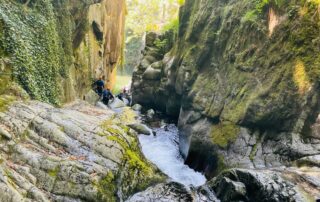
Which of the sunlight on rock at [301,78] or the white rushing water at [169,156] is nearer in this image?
the sunlight on rock at [301,78]

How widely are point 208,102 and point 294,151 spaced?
494 cm

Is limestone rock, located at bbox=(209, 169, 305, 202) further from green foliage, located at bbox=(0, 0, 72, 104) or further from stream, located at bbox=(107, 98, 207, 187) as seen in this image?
green foliage, located at bbox=(0, 0, 72, 104)

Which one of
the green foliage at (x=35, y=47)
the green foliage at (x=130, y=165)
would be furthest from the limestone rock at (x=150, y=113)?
the green foliage at (x=130, y=165)

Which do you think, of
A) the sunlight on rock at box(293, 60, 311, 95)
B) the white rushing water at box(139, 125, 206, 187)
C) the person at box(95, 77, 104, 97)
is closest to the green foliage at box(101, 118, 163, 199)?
the white rushing water at box(139, 125, 206, 187)

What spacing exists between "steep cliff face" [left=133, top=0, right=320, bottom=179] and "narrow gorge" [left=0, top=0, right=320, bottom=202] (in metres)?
0.04

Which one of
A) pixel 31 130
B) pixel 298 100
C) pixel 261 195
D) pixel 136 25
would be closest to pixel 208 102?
pixel 298 100

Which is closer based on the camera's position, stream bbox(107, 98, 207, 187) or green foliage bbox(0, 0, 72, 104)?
green foliage bbox(0, 0, 72, 104)

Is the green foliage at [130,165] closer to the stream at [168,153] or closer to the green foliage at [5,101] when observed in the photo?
the stream at [168,153]

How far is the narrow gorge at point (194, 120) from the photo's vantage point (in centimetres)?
784

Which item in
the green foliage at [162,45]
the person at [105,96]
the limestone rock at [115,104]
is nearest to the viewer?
the person at [105,96]

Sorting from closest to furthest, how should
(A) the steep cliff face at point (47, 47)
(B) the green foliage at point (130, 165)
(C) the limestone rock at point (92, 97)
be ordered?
(B) the green foliage at point (130, 165) → (A) the steep cliff face at point (47, 47) → (C) the limestone rock at point (92, 97)

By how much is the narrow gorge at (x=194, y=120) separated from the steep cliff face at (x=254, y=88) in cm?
4

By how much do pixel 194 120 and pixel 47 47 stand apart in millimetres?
7260

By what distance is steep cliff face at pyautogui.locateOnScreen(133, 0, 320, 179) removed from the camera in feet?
33.3
